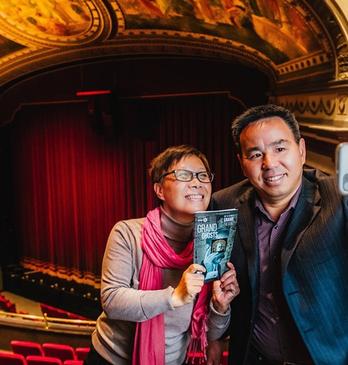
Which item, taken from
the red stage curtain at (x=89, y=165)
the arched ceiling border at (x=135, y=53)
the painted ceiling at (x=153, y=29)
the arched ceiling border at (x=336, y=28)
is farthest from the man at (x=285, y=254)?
the red stage curtain at (x=89, y=165)

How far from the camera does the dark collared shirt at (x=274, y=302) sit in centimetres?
167

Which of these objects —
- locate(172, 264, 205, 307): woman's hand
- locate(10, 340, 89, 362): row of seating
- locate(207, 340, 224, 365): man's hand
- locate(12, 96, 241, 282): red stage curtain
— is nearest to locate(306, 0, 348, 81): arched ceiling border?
locate(207, 340, 224, 365): man's hand

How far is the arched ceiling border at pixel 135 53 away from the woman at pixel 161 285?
203 inches

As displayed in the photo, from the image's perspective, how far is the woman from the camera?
1.72 m

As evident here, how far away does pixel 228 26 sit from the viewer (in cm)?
602

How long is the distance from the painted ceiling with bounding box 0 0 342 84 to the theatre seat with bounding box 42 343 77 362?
3.86 m

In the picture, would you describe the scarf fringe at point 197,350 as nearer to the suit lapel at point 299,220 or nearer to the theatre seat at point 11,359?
the suit lapel at point 299,220

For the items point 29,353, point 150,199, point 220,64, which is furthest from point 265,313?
point 150,199

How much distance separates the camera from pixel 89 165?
→ 10906 mm

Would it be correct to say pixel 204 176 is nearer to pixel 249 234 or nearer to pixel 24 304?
pixel 249 234

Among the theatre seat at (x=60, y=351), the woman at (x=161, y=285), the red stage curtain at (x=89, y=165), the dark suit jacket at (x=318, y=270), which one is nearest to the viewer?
the dark suit jacket at (x=318, y=270)

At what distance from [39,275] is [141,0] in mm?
7696

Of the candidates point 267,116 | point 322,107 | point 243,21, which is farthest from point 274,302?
point 243,21

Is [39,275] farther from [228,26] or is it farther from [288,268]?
[288,268]
